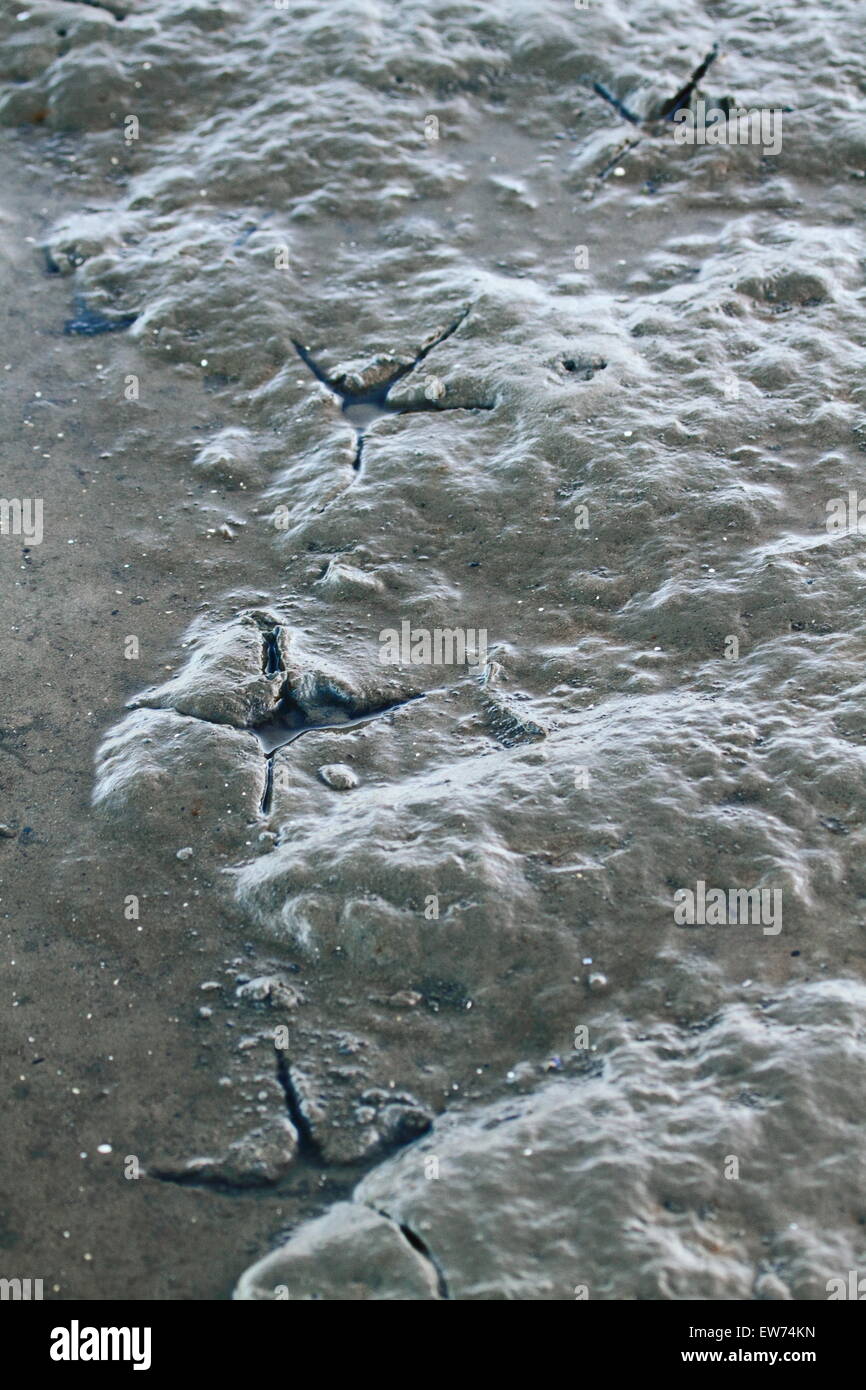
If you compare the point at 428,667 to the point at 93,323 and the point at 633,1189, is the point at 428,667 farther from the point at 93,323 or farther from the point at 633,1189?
the point at 93,323

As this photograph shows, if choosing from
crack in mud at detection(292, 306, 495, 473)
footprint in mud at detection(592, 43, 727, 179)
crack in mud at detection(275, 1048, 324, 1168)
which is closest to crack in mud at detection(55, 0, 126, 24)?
footprint in mud at detection(592, 43, 727, 179)

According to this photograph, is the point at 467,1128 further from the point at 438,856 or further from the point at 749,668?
the point at 749,668

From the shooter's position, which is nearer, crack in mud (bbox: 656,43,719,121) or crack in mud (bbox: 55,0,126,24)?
crack in mud (bbox: 656,43,719,121)

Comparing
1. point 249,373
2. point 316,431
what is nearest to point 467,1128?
point 316,431

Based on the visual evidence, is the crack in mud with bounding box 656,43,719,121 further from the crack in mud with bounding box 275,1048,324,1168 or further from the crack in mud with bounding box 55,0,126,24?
the crack in mud with bounding box 275,1048,324,1168

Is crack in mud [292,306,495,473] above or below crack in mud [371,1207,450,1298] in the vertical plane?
above

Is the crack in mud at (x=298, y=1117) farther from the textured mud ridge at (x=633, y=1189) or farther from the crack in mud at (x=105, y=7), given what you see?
the crack in mud at (x=105, y=7)

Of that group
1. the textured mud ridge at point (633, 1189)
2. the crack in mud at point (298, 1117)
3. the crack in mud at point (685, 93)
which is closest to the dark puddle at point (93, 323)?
the crack in mud at point (685, 93)
